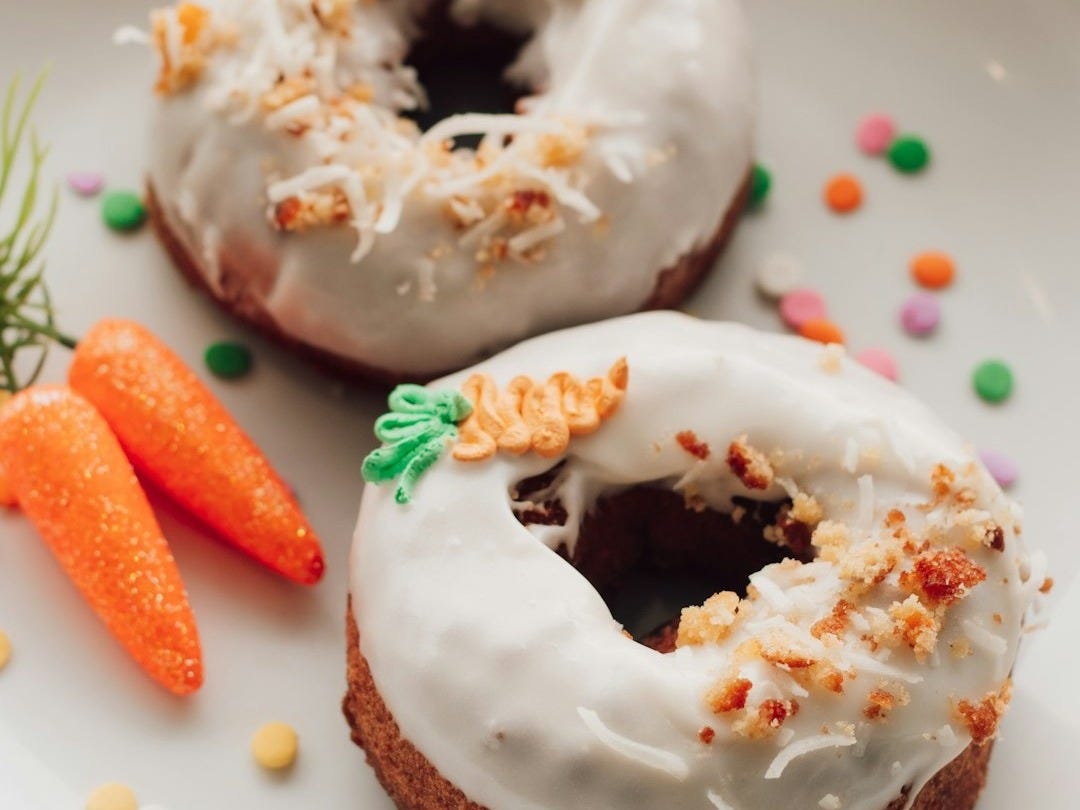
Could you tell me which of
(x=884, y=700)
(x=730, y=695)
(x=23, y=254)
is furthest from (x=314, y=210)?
(x=884, y=700)

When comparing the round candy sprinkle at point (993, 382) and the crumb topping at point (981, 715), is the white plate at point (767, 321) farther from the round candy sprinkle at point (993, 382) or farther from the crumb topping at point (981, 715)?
the crumb topping at point (981, 715)

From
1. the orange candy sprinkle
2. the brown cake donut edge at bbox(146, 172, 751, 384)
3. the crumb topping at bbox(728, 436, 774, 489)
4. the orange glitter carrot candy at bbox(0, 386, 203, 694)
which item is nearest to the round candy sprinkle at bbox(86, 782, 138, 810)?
the orange glitter carrot candy at bbox(0, 386, 203, 694)

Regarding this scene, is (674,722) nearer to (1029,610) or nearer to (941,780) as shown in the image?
(941,780)

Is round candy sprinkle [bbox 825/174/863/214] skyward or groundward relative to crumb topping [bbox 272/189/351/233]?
groundward

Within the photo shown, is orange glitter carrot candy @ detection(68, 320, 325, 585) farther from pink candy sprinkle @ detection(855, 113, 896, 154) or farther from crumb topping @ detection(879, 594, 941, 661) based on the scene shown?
pink candy sprinkle @ detection(855, 113, 896, 154)

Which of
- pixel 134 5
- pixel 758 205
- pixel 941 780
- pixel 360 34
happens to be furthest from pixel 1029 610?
pixel 134 5
